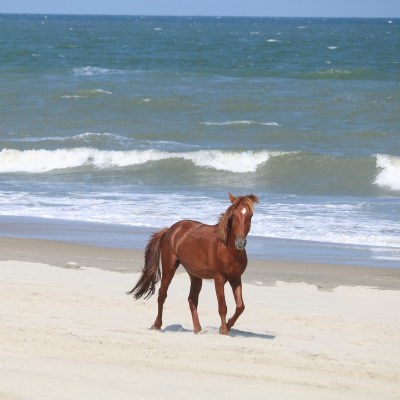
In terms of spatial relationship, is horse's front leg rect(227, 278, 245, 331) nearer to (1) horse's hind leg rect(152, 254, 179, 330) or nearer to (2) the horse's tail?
(1) horse's hind leg rect(152, 254, 179, 330)

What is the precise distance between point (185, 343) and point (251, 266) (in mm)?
4500

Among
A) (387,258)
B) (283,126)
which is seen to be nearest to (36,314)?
(387,258)

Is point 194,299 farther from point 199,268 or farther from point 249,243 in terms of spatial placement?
point 249,243

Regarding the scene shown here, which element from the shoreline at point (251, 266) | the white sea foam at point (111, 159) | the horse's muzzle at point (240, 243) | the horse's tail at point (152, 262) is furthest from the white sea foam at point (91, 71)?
the horse's muzzle at point (240, 243)

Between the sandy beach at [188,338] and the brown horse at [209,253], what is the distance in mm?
307


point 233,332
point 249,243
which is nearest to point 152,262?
point 233,332

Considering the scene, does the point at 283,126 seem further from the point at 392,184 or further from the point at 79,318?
the point at 79,318

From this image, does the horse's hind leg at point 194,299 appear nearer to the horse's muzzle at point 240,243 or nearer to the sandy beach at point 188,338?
the sandy beach at point 188,338

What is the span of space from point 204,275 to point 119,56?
45573 millimetres

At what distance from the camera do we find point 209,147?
23.5 m

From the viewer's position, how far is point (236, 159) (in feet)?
73.0

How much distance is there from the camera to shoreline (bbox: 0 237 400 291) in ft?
35.1

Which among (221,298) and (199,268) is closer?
(221,298)

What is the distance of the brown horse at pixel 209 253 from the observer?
23.7 feet
